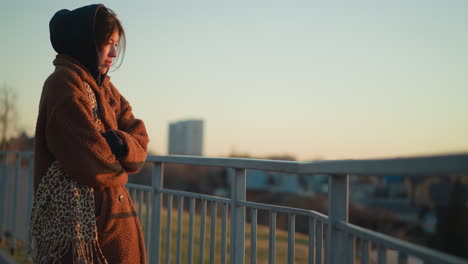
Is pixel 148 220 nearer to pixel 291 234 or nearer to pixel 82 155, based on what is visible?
pixel 82 155

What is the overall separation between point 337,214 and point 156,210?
187 centimetres

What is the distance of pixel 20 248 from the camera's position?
5.95 m

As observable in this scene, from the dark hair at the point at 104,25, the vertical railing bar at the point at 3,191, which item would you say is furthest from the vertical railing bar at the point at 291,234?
the vertical railing bar at the point at 3,191

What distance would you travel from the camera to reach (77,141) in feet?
7.09

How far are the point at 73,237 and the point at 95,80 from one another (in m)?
0.69

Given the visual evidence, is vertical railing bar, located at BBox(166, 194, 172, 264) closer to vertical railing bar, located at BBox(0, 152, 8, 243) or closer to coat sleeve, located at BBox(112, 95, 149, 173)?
coat sleeve, located at BBox(112, 95, 149, 173)

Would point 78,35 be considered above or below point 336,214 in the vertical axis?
above

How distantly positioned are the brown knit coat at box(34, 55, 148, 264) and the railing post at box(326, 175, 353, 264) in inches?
38.7

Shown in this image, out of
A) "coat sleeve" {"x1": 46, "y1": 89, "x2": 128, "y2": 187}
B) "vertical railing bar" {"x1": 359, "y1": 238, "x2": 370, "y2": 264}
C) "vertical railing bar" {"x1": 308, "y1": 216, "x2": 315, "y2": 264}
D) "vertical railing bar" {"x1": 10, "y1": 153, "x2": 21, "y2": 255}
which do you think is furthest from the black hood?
"vertical railing bar" {"x1": 10, "y1": 153, "x2": 21, "y2": 255}

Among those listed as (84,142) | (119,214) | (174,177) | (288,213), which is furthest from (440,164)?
(174,177)

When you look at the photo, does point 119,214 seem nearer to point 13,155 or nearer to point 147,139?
point 147,139

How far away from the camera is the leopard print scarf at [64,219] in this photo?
7.31 ft

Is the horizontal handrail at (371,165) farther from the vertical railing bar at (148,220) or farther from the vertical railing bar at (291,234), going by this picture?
the vertical railing bar at (148,220)

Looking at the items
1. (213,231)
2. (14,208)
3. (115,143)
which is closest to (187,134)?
(14,208)
